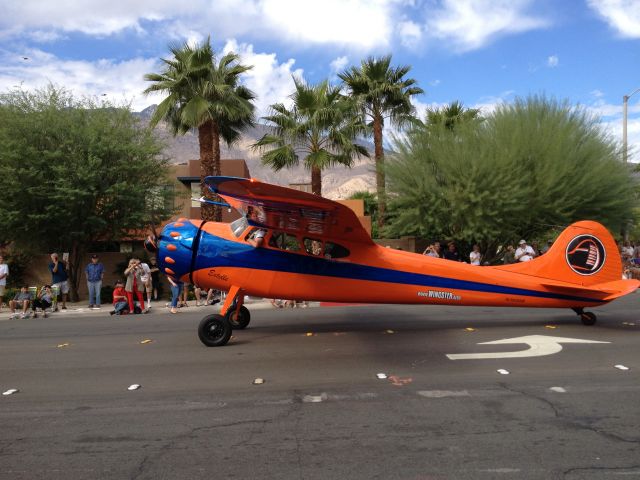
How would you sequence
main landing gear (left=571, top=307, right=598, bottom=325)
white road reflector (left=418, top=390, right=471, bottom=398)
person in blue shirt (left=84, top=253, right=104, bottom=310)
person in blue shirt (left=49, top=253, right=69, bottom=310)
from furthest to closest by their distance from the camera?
person in blue shirt (left=84, top=253, right=104, bottom=310) → person in blue shirt (left=49, top=253, right=69, bottom=310) → main landing gear (left=571, top=307, right=598, bottom=325) → white road reflector (left=418, top=390, right=471, bottom=398)

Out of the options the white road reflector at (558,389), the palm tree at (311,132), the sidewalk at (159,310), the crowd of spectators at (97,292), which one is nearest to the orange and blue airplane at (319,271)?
the white road reflector at (558,389)

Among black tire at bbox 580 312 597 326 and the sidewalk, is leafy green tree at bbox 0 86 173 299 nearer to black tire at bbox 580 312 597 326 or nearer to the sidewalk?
the sidewalk

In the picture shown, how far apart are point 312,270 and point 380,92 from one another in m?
19.3

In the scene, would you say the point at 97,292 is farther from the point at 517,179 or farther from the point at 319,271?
the point at 517,179

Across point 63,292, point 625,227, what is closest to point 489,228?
point 625,227

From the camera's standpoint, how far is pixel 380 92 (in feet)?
85.8

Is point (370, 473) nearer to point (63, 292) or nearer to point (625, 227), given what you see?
point (63, 292)

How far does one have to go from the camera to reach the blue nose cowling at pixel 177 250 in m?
8.85

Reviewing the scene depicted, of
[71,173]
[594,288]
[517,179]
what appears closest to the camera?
[594,288]

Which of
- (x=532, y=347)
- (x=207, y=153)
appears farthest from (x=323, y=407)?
(x=207, y=153)

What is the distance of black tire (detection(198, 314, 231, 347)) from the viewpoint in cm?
846

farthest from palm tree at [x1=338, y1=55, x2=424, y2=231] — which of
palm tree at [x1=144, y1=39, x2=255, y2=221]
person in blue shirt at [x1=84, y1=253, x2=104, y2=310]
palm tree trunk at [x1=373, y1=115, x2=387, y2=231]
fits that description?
person in blue shirt at [x1=84, y1=253, x2=104, y2=310]

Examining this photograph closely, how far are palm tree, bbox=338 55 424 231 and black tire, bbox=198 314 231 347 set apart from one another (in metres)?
18.2

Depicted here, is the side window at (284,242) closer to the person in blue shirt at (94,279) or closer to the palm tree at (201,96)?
the person in blue shirt at (94,279)
